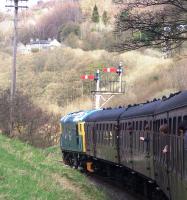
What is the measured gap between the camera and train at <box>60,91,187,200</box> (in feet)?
38.1

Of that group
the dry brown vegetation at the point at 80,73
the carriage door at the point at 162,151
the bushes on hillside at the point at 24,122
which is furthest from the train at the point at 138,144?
the dry brown vegetation at the point at 80,73

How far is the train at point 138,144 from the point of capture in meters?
11.6

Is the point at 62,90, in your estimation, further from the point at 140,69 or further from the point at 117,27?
the point at 117,27

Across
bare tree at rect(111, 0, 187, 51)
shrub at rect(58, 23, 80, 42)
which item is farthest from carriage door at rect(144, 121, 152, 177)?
shrub at rect(58, 23, 80, 42)

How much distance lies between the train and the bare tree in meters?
1.71

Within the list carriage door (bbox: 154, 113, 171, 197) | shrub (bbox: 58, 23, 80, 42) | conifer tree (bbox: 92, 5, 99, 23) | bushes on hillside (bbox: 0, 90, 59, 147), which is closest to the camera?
carriage door (bbox: 154, 113, 171, 197)

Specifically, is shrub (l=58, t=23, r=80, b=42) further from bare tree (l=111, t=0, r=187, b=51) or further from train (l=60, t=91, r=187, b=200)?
bare tree (l=111, t=0, r=187, b=51)

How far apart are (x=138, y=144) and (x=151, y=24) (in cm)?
398

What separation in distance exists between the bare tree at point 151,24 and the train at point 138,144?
1.71m

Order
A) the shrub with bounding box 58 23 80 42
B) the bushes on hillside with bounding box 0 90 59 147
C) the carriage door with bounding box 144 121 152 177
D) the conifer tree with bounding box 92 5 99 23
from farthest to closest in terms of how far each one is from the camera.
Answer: the conifer tree with bounding box 92 5 99 23
the shrub with bounding box 58 23 80 42
the bushes on hillside with bounding box 0 90 59 147
the carriage door with bounding box 144 121 152 177

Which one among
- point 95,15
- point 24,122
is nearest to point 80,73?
point 95,15

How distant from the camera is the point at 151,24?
1734 cm

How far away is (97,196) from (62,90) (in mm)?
76278

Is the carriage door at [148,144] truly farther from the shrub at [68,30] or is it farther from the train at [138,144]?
the shrub at [68,30]
